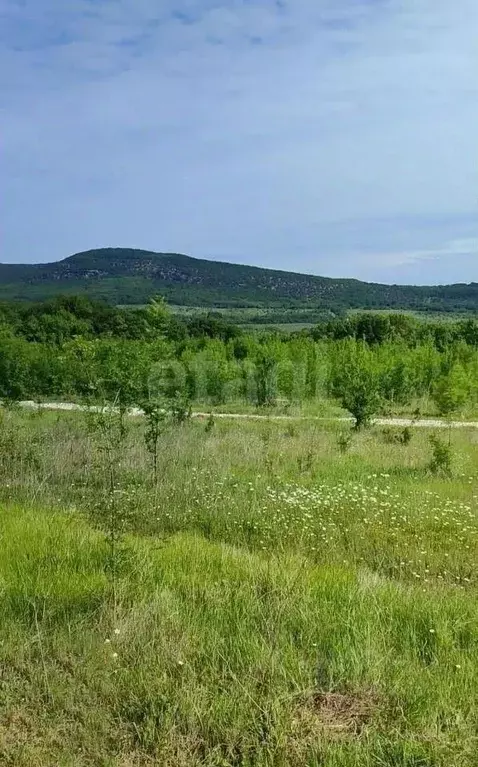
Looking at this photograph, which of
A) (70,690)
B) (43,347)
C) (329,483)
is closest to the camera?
(70,690)

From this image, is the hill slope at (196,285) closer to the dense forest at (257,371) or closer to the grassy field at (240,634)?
the dense forest at (257,371)

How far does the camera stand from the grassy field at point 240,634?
3.31 m

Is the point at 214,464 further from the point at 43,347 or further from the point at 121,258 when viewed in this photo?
the point at 121,258

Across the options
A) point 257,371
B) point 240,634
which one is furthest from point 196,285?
point 240,634

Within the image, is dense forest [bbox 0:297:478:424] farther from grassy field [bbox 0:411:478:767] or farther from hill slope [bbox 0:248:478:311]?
hill slope [bbox 0:248:478:311]

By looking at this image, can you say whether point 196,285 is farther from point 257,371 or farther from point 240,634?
point 240,634

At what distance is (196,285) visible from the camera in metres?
106

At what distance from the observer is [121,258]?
115188 millimetres

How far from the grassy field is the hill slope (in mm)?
86997

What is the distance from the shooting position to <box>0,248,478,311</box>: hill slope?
98875 millimetres

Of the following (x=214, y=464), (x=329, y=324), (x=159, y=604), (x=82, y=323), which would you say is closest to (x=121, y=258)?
(x=82, y=323)

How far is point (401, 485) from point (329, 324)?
1929 inches

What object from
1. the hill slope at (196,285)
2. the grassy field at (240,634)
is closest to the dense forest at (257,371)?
the grassy field at (240,634)

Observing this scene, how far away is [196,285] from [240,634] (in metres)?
103
